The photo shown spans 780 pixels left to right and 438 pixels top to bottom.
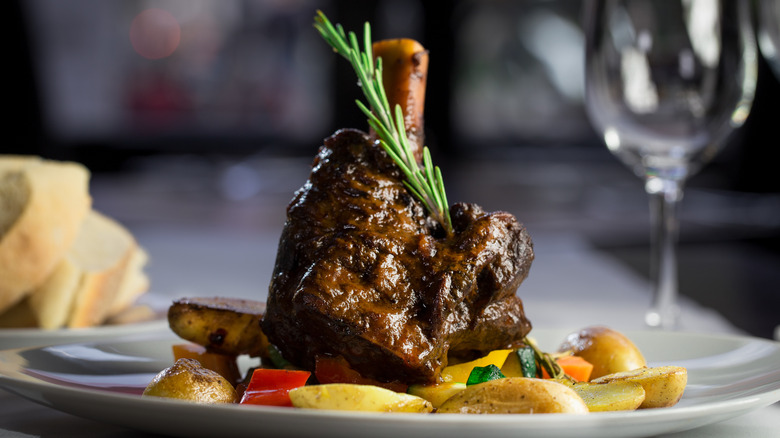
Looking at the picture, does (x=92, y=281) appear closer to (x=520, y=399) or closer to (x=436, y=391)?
(x=436, y=391)

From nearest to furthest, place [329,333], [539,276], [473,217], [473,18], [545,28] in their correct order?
[329,333] < [473,217] < [539,276] < [545,28] < [473,18]

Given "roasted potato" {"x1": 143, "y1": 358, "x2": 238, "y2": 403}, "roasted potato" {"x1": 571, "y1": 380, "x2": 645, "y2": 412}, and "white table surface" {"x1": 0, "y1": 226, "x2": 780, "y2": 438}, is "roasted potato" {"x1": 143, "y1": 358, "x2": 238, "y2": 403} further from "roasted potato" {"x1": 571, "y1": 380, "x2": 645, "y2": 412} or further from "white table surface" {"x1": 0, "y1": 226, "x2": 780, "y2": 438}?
"roasted potato" {"x1": 571, "y1": 380, "x2": 645, "y2": 412}

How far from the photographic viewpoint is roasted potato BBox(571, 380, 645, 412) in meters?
1.10

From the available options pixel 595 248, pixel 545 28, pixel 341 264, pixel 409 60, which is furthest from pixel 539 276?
pixel 545 28

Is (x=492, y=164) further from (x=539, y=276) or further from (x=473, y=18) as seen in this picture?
(x=539, y=276)

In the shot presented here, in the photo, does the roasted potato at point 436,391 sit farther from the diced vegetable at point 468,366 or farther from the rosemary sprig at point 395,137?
the rosemary sprig at point 395,137

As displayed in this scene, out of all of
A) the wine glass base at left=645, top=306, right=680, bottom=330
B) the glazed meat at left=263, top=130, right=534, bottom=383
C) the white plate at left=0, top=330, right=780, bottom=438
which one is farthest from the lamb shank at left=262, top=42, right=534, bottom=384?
the wine glass base at left=645, top=306, right=680, bottom=330

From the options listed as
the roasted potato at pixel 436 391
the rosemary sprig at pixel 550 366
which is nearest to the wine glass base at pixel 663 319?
the rosemary sprig at pixel 550 366

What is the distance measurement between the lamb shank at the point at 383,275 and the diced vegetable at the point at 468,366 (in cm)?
2

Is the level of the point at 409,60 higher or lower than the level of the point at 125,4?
lower

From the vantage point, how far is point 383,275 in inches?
45.8

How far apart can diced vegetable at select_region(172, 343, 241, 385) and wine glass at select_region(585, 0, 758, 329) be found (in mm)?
1112

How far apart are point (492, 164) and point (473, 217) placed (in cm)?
815

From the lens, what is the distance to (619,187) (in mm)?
9242
